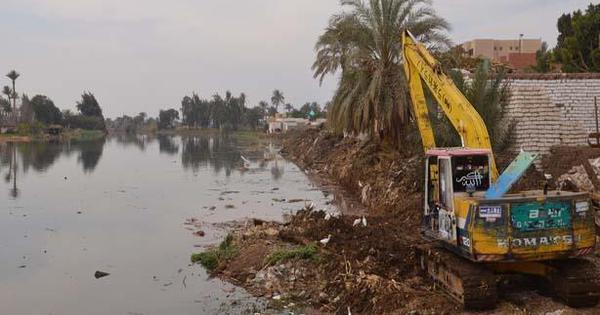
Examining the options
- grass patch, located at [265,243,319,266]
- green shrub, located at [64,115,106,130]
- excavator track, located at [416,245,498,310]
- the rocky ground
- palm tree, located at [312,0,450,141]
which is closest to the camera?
excavator track, located at [416,245,498,310]

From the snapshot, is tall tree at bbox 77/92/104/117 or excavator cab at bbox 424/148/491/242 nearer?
excavator cab at bbox 424/148/491/242

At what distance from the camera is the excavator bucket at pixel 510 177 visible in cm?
745

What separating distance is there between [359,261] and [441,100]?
321 centimetres

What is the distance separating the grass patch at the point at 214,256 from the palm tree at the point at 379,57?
9.96m

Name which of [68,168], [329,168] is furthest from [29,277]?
[68,168]

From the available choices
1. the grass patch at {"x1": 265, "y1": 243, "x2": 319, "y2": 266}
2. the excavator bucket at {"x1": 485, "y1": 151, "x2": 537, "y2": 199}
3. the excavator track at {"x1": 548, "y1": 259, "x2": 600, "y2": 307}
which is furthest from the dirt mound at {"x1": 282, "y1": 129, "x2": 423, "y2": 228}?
the excavator bucket at {"x1": 485, "y1": 151, "x2": 537, "y2": 199}

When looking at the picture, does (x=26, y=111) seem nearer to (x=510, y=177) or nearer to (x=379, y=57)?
(x=379, y=57)

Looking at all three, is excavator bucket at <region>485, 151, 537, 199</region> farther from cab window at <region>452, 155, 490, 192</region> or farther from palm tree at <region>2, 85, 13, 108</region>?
palm tree at <region>2, 85, 13, 108</region>

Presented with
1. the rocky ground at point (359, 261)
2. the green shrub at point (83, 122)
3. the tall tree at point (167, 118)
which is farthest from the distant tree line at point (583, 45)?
the tall tree at point (167, 118)

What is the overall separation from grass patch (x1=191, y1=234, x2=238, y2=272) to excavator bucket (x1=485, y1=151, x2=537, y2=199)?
6.56m

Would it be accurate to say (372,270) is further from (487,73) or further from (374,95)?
(374,95)

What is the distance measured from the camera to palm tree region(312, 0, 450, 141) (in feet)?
70.1

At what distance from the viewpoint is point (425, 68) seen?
11.2 metres

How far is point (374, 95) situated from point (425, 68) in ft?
33.1
